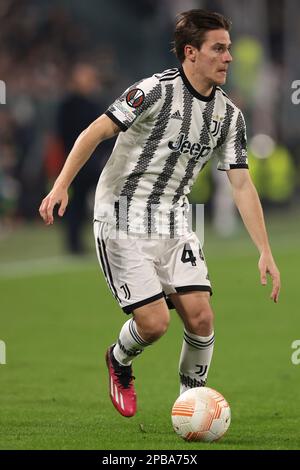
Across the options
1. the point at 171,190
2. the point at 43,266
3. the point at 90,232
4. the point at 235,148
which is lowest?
the point at 90,232

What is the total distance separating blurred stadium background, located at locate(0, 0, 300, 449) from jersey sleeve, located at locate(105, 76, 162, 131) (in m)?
1.84

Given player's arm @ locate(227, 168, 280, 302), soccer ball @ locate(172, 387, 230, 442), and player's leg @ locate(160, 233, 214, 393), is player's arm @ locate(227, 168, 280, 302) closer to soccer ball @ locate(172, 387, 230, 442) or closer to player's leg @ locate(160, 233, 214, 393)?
player's leg @ locate(160, 233, 214, 393)

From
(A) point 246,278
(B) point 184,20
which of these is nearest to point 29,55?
(A) point 246,278

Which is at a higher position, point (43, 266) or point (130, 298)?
point (130, 298)

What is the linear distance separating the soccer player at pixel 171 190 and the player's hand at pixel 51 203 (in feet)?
1.75

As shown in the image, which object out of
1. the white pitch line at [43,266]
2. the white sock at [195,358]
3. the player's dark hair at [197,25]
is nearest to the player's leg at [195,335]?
the white sock at [195,358]

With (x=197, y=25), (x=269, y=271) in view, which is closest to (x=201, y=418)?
(x=269, y=271)

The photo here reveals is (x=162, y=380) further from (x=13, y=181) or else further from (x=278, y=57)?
(x=278, y=57)

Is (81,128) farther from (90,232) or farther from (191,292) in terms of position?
(191,292)

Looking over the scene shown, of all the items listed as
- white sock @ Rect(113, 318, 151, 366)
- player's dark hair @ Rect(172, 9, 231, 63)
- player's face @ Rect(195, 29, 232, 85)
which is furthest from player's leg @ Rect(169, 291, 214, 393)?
player's dark hair @ Rect(172, 9, 231, 63)

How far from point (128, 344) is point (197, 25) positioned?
1.97 metres

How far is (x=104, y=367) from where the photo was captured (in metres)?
10.8

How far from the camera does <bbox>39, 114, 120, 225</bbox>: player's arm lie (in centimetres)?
697

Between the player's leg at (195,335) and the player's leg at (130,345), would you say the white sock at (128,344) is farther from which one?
the player's leg at (195,335)
